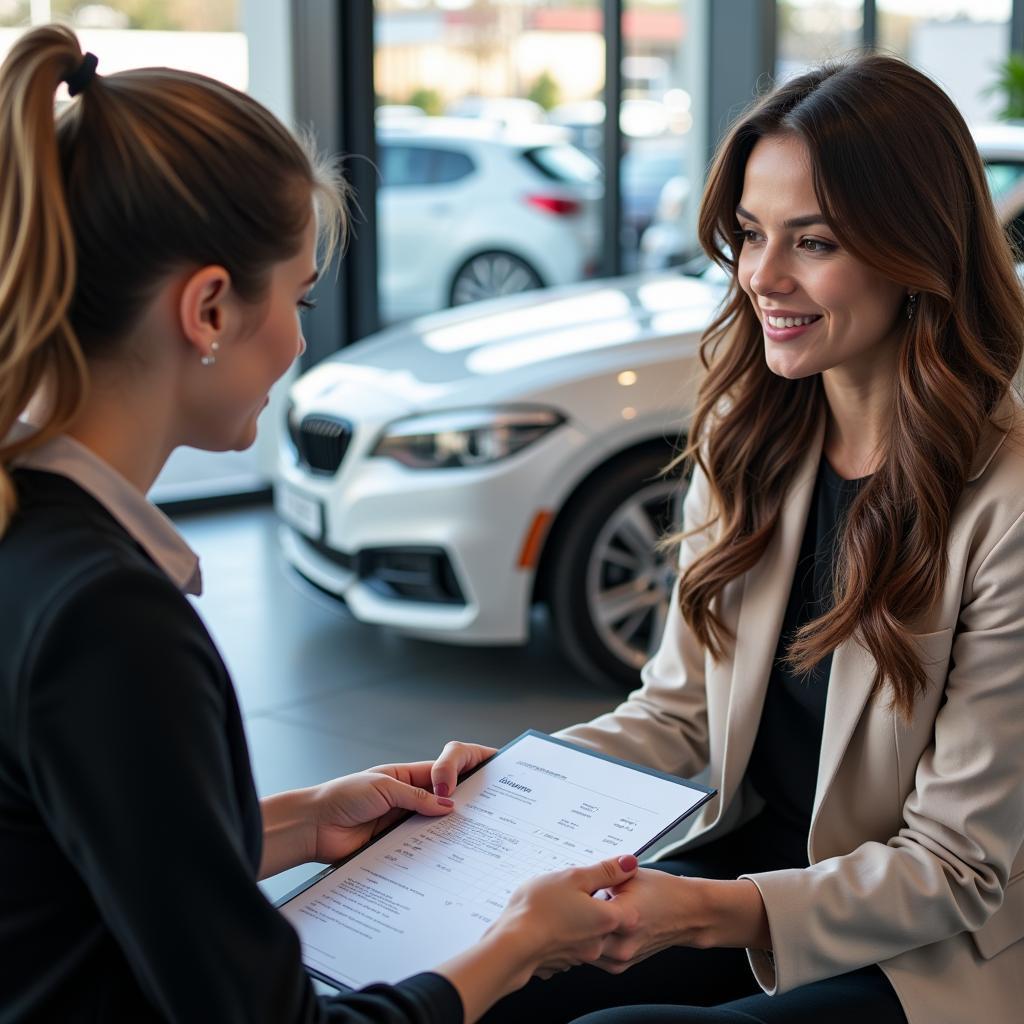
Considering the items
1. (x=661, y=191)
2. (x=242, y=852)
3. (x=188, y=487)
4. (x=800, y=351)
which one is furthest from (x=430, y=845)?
(x=661, y=191)

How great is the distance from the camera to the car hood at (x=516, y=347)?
4.18 m

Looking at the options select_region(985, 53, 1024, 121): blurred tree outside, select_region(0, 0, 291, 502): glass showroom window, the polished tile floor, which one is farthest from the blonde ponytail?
select_region(985, 53, 1024, 121): blurred tree outside

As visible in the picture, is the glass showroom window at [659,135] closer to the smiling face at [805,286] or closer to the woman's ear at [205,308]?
the smiling face at [805,286]

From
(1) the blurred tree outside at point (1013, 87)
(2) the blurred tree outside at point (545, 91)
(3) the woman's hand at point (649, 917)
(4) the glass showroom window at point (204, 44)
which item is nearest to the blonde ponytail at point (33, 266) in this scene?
(3) the woman's hand at point (649, 917)

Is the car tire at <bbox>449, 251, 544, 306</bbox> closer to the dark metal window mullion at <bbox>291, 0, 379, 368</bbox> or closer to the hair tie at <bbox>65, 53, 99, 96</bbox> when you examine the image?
the dark metal window mullion at <bbox>291, 0, 379, 368</bbox>

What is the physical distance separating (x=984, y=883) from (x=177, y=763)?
3.42ft

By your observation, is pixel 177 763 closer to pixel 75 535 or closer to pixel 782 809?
pixel 75 535

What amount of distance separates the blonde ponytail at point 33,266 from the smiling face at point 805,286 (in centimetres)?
101

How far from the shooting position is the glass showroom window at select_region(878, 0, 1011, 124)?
11000 mm

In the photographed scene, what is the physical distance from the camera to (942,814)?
174 centimetres

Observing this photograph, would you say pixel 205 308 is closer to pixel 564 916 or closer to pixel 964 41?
pixel 564 916

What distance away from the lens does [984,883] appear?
5.65 ft

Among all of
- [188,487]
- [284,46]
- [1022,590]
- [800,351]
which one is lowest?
[188,487]

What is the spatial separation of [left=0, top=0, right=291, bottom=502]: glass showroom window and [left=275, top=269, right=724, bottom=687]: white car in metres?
2.48
